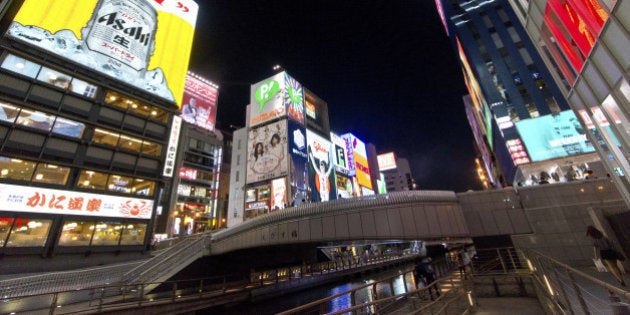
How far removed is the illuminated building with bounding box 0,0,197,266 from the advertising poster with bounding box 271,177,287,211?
1552 cm

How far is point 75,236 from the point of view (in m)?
23.2

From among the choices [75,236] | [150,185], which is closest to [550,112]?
[150,185]

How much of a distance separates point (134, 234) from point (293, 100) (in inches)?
1309

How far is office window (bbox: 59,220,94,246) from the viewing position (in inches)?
890

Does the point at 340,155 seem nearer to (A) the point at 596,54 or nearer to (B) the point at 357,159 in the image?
(B) the point at 357,159

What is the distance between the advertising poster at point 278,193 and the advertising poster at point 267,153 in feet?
3.73

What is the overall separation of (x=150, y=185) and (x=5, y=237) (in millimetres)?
11656

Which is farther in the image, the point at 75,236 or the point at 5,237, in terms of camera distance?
the point at 75,236

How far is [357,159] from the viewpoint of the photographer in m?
68.6

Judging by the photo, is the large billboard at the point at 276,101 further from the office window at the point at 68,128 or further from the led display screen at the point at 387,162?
the led display screen at the point at 387,162

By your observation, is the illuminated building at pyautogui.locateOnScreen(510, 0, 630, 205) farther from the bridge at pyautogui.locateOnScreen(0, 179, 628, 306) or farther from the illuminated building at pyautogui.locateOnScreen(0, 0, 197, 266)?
the illuminated building at pyautogui.locateOnScreen(0, 0, 197, 266)

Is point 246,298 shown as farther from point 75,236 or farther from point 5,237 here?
point 5,237

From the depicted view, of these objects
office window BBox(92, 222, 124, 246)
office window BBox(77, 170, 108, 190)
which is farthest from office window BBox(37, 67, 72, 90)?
office window BBox(92, 222, 124, 246)

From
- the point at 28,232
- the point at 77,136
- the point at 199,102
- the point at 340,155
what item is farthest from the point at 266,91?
the point at 28,232
